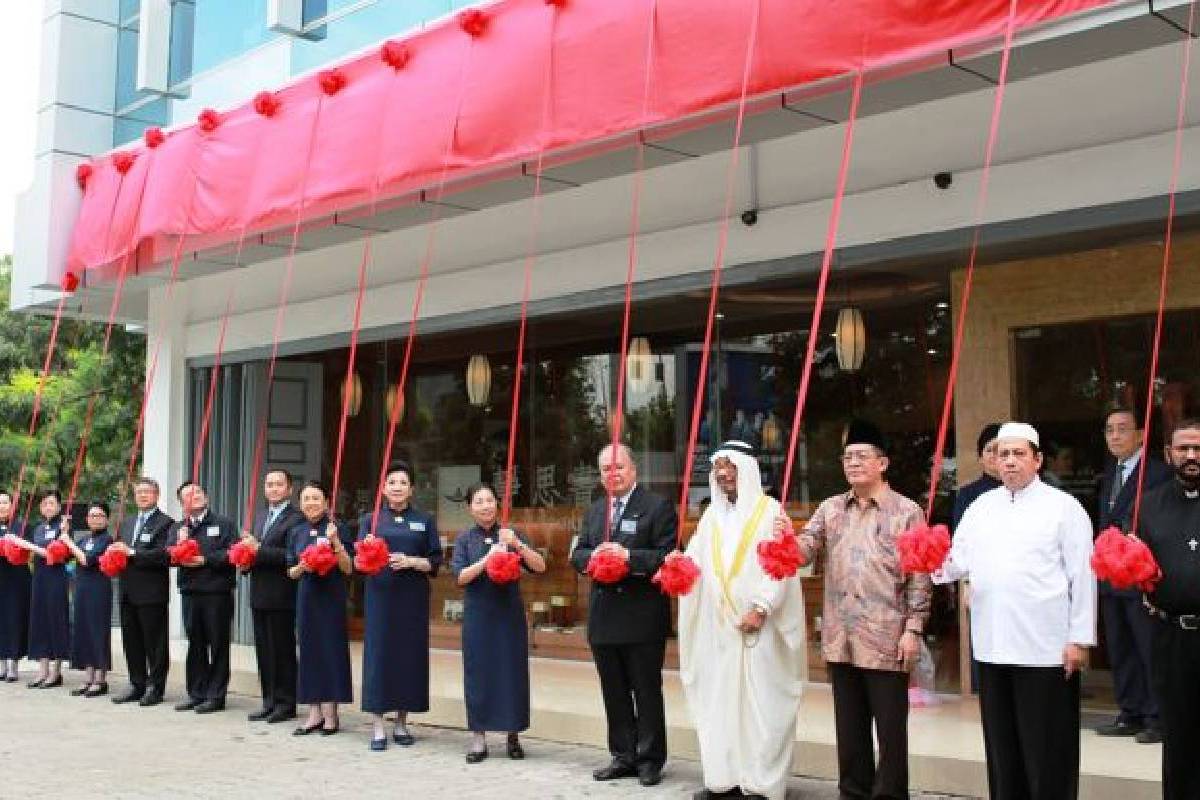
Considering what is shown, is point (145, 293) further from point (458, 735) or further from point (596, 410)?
point (458, 735)

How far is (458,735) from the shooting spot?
8.16 meters

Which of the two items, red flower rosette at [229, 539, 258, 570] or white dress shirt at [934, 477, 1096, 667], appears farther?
red flower rosette at [229, 539, 258, 570]

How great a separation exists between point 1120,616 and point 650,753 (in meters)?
2.68

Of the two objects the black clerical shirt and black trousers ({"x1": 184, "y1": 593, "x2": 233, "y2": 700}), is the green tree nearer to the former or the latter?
black trousers ({"x1": 184, "y1": 593, "x2": 233, "y2": 700})

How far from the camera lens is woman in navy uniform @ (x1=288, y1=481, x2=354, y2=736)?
808 centimetres

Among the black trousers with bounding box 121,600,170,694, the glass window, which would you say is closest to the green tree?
the glass window

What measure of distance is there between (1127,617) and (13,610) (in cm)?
916

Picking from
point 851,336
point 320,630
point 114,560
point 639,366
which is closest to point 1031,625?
point 320,630

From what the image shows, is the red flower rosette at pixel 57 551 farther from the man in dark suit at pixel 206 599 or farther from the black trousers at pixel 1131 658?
the black trousers at pixel 1131 658

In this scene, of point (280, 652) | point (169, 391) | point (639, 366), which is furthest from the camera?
point (169, 391)

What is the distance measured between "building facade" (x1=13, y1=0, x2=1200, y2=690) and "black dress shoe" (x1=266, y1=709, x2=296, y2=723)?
316 cm

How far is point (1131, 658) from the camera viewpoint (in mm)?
6906

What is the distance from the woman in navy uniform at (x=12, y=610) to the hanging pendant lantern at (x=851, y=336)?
7.21 m

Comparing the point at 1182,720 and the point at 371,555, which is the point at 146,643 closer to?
the point at 371,555
